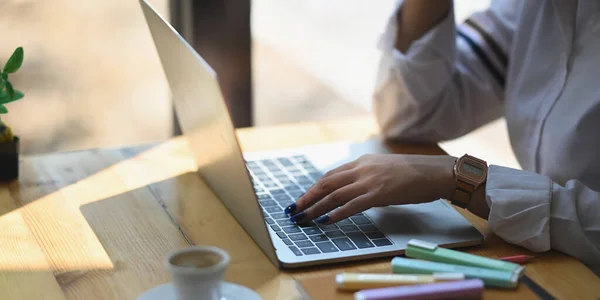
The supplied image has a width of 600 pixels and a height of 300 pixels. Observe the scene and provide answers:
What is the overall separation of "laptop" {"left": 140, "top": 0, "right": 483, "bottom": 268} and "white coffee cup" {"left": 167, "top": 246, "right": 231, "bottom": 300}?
0.14m

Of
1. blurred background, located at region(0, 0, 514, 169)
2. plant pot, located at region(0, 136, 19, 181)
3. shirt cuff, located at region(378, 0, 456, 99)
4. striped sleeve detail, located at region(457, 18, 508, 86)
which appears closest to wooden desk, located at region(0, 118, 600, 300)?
plant pot, located at region(0, 136, 19, 181)

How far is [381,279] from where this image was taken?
2.44 feet

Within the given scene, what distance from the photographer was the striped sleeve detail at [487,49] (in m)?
1.39

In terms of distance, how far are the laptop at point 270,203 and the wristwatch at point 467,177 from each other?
0.07 ft

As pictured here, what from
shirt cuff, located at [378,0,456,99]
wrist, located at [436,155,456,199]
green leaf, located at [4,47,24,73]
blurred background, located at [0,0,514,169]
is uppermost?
green leaf, located at [4,47,24,73]

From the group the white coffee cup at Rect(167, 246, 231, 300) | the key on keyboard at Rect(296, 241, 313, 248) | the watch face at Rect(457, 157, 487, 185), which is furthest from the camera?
the watch face at Rect(457, 157, 487, 185)

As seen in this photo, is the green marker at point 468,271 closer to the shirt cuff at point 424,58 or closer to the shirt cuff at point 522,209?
the shirt cuff at point 522,209

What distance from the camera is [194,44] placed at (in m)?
1.61

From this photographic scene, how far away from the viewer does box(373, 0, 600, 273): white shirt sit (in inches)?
37.0

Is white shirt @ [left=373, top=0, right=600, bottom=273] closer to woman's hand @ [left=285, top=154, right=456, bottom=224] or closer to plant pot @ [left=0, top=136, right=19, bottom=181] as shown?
woman's hand @ [left=285, top=154, right=456, bottom=224]

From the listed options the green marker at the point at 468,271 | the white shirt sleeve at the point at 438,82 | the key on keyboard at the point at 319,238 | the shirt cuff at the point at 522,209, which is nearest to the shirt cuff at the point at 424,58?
the white shirt sleeve at the point at 438,82

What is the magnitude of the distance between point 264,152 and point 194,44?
477mm

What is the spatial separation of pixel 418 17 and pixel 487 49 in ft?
0.54

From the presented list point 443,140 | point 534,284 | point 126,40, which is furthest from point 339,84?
point 534,284
